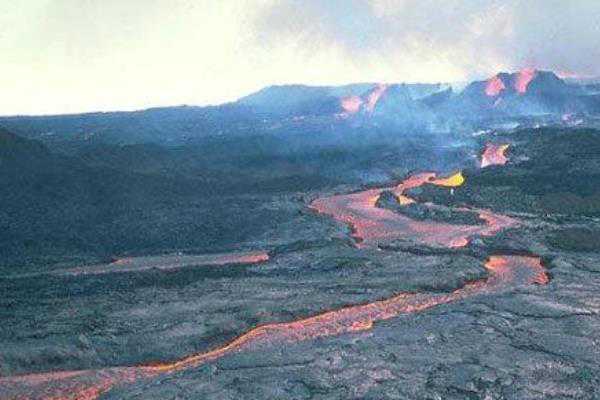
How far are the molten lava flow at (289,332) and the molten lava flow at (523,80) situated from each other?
4888 inches

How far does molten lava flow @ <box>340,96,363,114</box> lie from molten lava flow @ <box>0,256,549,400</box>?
361 feet

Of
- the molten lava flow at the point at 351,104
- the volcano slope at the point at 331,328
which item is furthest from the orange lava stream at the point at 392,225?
the molten lava flow at the point at 351,104

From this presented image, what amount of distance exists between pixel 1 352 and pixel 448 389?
1302 centimetres

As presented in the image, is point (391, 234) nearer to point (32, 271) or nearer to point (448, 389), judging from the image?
point (32, 271)

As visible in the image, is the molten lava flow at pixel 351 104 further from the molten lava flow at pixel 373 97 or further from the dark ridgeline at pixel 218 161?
the molten lava flow at pixel 373 97

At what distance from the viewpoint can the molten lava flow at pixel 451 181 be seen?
5738cm

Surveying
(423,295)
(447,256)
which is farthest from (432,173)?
(423,295)

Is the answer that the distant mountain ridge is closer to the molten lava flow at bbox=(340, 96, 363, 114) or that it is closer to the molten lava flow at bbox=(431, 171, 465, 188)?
the molten lava flow at bbox=(340, 96, 363, 114)

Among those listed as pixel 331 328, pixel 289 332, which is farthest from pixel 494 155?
pixel 289 332

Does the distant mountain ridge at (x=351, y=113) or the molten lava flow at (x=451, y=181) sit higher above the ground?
the distant mountain ridge at (x=351, y=113)

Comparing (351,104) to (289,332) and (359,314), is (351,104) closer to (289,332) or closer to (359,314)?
(359,314)

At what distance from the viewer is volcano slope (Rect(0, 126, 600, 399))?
1569cm

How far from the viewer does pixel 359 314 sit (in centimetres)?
2227

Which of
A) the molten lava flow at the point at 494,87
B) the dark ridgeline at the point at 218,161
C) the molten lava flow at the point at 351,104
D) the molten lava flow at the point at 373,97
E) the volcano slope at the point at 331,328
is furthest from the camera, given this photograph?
the molten lava flow at the point at 494,87
